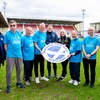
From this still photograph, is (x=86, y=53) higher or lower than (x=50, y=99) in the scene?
higher

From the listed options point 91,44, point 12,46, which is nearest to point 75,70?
point 91,44

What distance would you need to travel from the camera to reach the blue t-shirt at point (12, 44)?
6.46 meters

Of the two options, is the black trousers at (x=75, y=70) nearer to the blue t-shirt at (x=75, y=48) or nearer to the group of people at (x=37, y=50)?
the group of people at (x=37, y=50)

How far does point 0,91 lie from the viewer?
679cm

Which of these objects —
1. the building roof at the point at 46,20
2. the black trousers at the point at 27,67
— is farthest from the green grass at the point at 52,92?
the building roof at the point at 46,20

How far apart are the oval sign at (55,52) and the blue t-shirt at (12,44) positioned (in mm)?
1051

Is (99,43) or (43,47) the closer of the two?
(99,43)

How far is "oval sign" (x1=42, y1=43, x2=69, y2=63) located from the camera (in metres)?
7.25

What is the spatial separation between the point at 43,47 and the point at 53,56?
425mm

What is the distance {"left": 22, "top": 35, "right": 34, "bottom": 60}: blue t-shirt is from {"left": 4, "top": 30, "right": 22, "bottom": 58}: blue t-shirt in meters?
0.46

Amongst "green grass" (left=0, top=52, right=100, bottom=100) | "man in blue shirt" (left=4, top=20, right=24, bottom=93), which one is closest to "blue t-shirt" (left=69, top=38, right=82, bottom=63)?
"green grass" (left=0, top=52, right=100, bottom=100)

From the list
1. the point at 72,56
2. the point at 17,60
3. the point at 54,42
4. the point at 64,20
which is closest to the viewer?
the point at 17,60

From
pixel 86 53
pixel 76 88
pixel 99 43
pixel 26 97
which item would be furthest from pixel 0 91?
pixel 99 43

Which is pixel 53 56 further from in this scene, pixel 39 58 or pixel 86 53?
pixel 86 53
